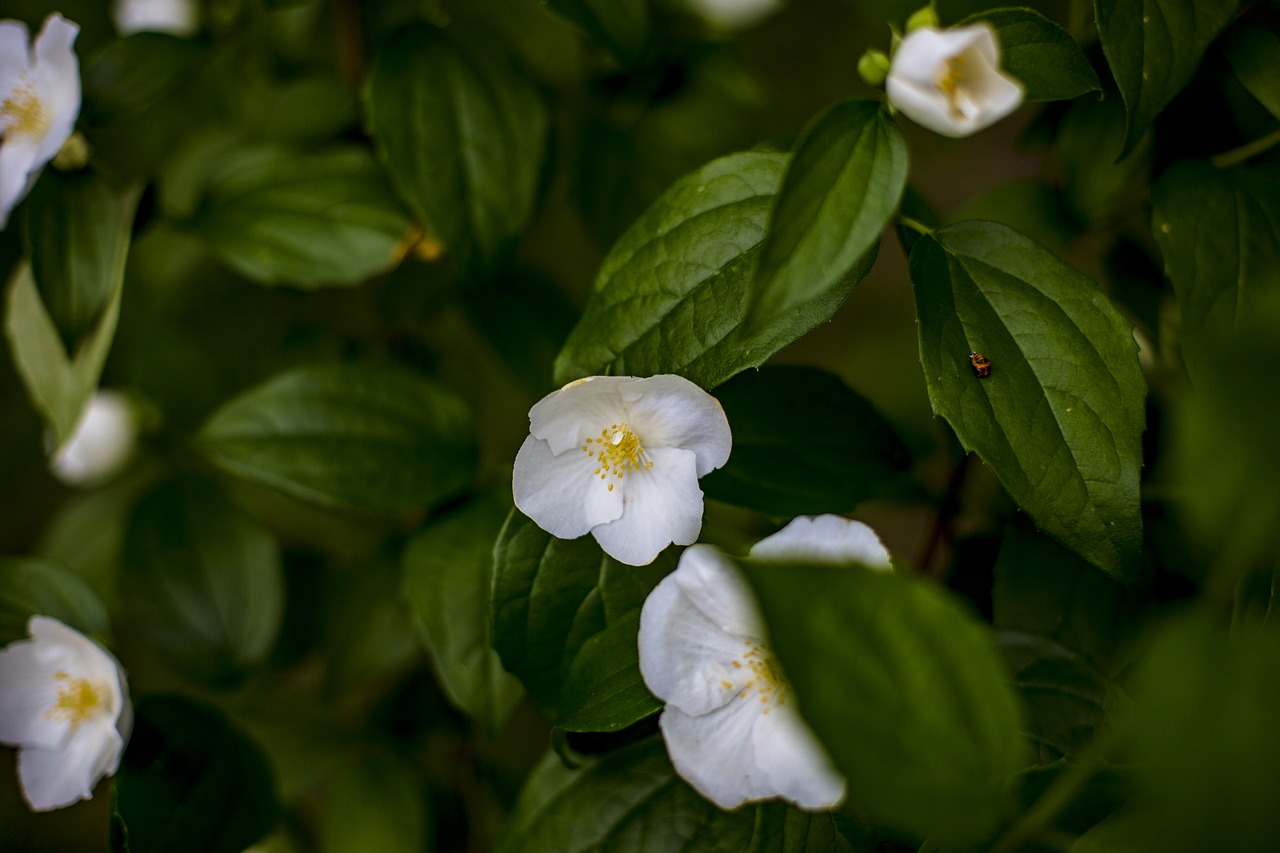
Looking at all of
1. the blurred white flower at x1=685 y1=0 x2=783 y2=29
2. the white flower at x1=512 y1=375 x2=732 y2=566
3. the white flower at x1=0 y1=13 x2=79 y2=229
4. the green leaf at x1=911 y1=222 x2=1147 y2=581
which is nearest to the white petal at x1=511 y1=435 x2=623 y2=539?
the white flower at x1=512 y1=375 x2=732 y2=566

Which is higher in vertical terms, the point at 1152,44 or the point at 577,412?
the point at 1152,44

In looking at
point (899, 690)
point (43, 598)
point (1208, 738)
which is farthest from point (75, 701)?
point (1208, 738)

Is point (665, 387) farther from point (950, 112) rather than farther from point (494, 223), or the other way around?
point (494, 223)

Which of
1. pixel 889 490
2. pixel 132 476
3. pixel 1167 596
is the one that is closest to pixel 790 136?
pixel 889 490

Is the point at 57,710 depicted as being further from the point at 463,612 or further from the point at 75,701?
the point at 463,612

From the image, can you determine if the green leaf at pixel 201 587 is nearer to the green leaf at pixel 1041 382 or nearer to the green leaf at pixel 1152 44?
the green leaf at pixel 1041 382
